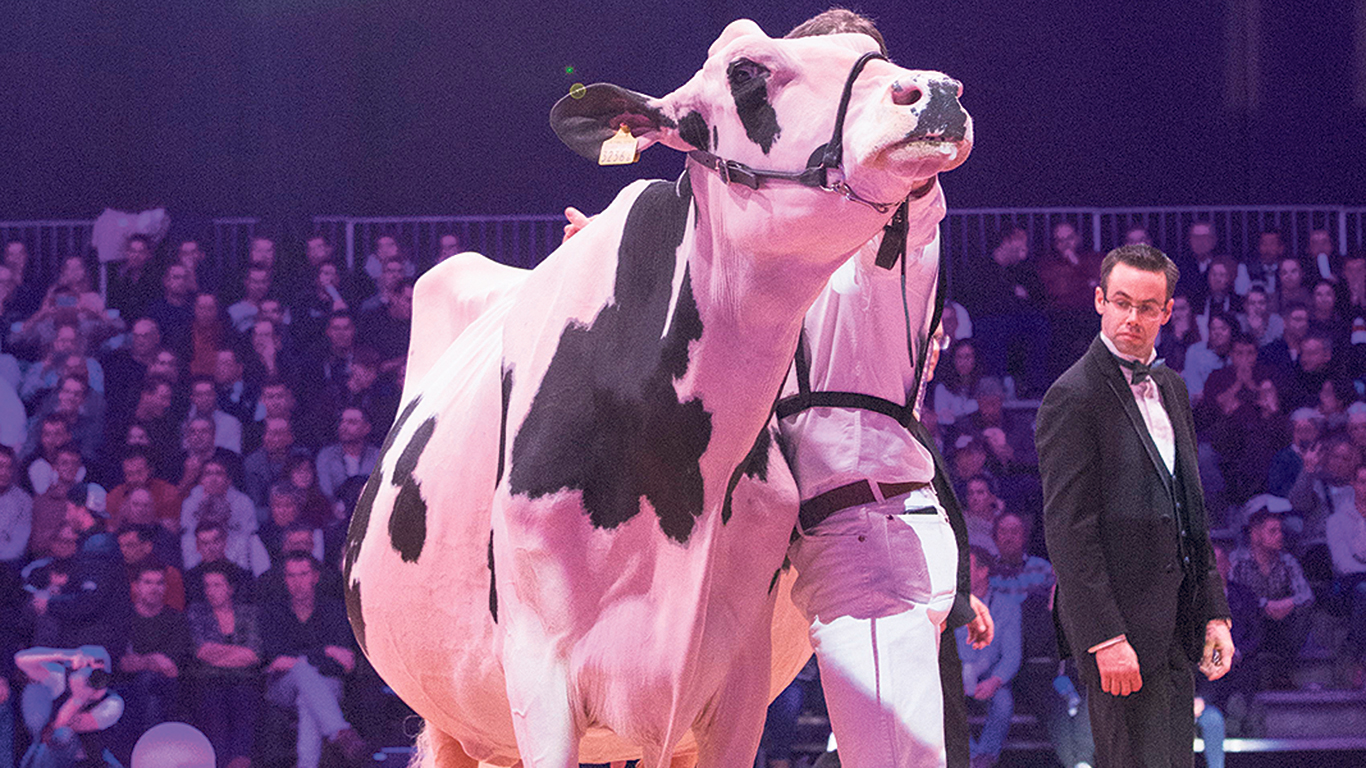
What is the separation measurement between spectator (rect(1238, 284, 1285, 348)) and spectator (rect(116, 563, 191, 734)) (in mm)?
6661

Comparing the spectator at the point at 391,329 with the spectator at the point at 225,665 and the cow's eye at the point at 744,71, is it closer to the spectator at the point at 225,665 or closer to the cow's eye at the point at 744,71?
the spectator at the point at 225,665

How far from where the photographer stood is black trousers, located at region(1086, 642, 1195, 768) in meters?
3.68

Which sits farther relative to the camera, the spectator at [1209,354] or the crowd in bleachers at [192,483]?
the spectator at [1209,354]

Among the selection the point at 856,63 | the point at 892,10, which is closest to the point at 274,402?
the point at 892,10

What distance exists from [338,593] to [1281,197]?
755 centimetres

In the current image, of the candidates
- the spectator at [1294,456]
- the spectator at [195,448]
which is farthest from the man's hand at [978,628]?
the spectator at [195,448]

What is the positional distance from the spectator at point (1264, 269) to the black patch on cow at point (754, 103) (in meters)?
7.58

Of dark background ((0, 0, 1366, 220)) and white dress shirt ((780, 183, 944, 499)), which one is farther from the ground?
dark background ((0, 0, 1366, 220))

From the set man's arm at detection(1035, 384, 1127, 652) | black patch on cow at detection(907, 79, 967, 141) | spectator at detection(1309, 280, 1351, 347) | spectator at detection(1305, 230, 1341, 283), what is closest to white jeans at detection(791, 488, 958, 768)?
black patch on cow at detection(907, 79, 967, 141)

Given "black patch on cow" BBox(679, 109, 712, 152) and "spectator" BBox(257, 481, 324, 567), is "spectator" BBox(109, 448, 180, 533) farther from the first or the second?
"black patch on cow" BBox(679, 109, 712, 152)

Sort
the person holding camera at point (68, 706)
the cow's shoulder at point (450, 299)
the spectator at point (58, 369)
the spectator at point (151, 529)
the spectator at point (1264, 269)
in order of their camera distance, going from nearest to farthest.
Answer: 1. the cow's shoulder at point (450, 299)
2. the person holding camera at point (68, 706)
3. the spectator at point (151, 529)
4. the spectator at point (58, 369)
5. the spectator at point (1264, 269)

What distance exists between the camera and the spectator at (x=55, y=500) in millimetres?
7195

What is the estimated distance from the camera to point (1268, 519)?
23.1 ft

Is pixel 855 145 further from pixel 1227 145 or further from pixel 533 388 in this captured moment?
pixel 1227 145
